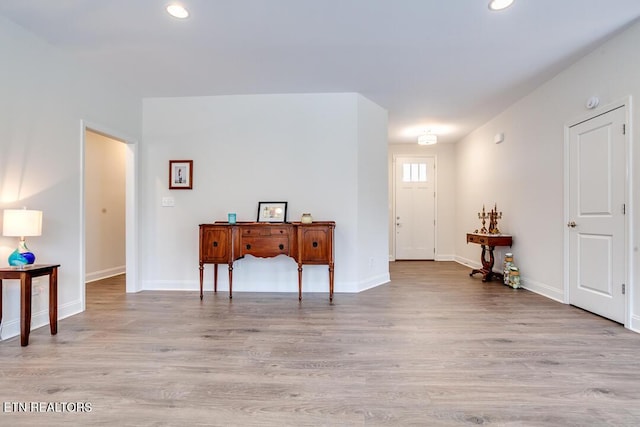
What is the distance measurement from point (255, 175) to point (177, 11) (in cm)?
206

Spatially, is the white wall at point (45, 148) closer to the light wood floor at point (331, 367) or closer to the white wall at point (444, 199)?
the light wood floor at point (331, 367)

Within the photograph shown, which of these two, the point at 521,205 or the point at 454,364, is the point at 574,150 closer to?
the point at 521,205

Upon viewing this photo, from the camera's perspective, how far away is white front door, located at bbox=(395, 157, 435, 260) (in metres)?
7.11

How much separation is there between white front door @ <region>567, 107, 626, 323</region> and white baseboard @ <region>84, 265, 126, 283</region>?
20.4 ft

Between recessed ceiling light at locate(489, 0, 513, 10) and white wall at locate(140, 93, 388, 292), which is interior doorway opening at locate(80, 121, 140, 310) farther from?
recessed ceiling light at locate(489, 0, 513, 10)

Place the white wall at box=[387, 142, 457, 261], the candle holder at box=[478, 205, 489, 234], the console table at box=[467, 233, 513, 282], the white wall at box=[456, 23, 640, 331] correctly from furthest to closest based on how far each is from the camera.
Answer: the white wall at box=[387, 142, 457, 261], the candle holder at box=[478, 205, 489, 234], the console table at box=[467, 233, 513, 282], the white wall at box=[456, 23, 640, 331]

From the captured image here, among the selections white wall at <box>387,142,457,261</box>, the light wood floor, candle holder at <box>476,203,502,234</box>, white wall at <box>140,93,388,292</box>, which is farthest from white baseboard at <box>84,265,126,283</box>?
candle holder at <box>476,203,502,234</box>

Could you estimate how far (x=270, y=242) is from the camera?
373cm

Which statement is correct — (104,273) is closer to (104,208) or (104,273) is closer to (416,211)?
(104,208)

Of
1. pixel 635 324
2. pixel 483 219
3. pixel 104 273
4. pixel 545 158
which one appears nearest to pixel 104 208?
pixel 104 273

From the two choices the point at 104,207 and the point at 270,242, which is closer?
the point at 270,242

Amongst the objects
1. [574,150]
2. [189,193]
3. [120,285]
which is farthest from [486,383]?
[120,285]

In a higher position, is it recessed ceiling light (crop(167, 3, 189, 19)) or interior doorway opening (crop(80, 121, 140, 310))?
recessed ceiling light (crop(167, 3, 189, 19))

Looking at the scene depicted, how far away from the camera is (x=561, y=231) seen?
3.61 meters
